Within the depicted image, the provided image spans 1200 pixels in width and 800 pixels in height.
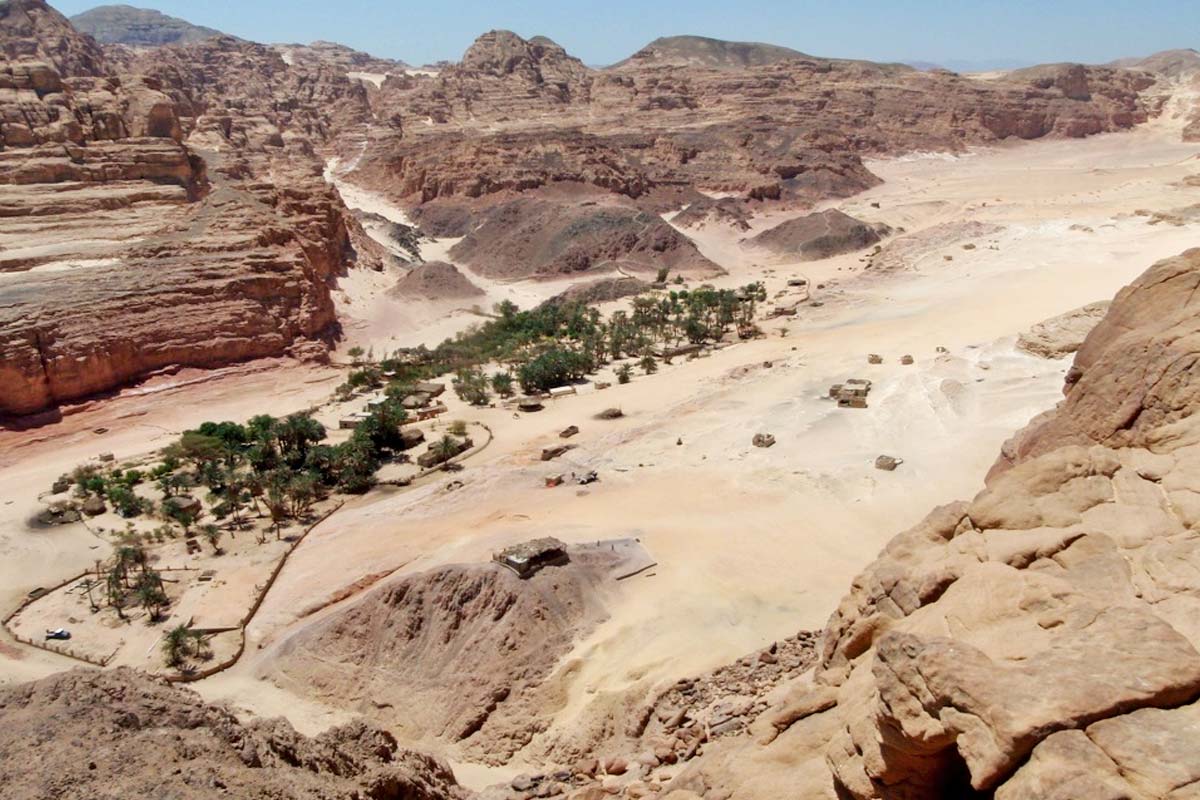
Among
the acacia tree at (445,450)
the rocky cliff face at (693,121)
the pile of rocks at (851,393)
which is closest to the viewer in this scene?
the acacia tree at (445,450)

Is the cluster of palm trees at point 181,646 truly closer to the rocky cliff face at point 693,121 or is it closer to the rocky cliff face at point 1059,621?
the rocky cliff face at point 1059,621

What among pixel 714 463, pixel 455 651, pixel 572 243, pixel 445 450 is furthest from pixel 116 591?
pixel 572 243

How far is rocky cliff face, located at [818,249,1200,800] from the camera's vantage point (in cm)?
586

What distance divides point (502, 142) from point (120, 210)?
4572cm

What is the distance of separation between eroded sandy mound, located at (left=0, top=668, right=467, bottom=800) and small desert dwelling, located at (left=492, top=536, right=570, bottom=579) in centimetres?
733

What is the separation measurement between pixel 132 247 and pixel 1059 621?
39.9 meters

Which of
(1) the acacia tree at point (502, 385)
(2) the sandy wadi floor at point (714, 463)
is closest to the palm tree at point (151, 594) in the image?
(2) the sandy wadi floor at point (714, 463)

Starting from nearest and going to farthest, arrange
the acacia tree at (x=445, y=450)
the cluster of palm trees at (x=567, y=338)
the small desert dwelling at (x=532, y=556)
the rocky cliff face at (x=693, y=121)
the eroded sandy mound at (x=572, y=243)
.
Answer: the small desert dwelling at (x=532, y=556), the acacia tree at (x=445, y=450), the cluster of palm trees at (x=567, y=338), the eroded sandy mound at (x=572, y=243), the rocky cliff face at (x=693, y=121)

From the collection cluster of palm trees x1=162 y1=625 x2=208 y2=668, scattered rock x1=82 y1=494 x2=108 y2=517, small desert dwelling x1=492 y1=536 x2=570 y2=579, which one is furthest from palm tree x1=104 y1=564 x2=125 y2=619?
small desert dwelling x1=492 y1=536 x2=570 y2=579

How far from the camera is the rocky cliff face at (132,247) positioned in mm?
33375

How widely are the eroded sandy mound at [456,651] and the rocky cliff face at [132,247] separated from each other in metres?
22.1

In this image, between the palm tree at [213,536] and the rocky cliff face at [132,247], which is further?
the rocky cliff face at [132,247]

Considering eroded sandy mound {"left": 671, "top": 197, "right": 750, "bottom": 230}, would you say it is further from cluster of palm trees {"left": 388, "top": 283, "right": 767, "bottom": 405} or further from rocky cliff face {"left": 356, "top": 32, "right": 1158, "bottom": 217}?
cluster of palm trees {"left": 388, "top": 283, "right": 767, "bottom": 405}

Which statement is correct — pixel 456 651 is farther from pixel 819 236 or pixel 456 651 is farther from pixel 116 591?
pixel 819 236
